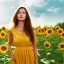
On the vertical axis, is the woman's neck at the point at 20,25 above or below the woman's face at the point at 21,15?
below

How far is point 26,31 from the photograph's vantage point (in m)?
3.32

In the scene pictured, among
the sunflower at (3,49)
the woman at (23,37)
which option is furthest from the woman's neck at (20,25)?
the sunflower at (3,49)

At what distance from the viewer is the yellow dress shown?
3.25 m

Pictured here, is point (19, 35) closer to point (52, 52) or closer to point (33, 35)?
point (33, 35)

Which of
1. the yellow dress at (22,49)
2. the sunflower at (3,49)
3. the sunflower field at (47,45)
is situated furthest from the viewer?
the sunflower field at (47,45)

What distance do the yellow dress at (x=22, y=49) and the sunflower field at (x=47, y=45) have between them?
0.61ft

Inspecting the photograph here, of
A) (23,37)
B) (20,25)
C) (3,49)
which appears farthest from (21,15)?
(3,49)

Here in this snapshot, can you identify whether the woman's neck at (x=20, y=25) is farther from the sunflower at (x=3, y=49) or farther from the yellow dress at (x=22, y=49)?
the sunflower at (x=3, y=49)

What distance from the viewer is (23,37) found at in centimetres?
327

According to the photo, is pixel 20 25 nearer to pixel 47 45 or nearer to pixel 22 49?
pixel 22 49

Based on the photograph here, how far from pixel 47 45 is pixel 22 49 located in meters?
0.32

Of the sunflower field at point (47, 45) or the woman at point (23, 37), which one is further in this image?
the sunflower field at point (47, 45)

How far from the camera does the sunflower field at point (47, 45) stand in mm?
3542

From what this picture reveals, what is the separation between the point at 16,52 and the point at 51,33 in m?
0.47
